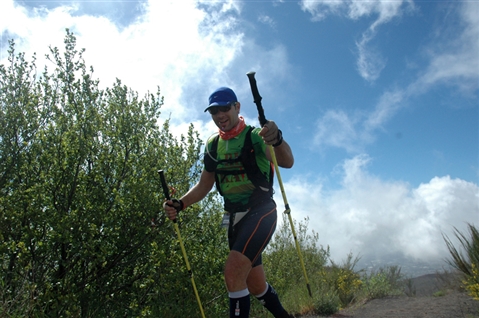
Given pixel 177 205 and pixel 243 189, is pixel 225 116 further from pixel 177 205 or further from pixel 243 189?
pixel 177 205

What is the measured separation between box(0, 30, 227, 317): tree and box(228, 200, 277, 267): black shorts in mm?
1912

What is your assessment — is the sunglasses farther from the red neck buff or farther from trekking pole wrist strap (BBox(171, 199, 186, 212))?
trekking pole wrist strap (BBox(171, 199, 186, 212))

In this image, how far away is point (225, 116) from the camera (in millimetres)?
3311

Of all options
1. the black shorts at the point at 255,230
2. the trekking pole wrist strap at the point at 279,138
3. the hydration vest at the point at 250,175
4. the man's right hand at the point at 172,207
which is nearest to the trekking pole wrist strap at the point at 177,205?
the man's right hand at the point at 172,207

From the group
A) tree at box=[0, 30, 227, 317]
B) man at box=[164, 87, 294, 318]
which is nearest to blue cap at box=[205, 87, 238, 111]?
man at box=[164, 87, 294, 318]

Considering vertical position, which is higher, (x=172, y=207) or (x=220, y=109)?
(x=220, y=109)

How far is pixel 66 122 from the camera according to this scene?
5.32 metres

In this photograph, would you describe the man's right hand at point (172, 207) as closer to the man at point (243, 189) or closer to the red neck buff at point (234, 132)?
the man at point (243, 189)

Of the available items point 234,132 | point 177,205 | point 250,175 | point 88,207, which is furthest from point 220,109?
point 88,207

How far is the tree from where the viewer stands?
178 inches

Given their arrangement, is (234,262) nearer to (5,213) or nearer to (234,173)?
(234,173)

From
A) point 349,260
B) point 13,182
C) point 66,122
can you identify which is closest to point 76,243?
point 13,182

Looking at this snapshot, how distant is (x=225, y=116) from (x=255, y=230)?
1017 mm

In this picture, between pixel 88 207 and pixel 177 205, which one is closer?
pixel 177 205
